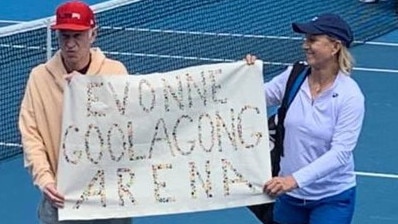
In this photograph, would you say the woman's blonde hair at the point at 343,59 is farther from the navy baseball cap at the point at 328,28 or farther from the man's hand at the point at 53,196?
the man's hand at the point at 53,196

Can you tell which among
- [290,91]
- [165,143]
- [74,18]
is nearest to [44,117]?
[74,18]

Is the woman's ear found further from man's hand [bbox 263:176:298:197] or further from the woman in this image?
man's hand [bbox 263:176:298:197]

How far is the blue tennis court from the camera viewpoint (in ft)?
34.0

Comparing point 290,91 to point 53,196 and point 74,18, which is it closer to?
point 74,18

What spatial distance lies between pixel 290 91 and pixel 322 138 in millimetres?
348

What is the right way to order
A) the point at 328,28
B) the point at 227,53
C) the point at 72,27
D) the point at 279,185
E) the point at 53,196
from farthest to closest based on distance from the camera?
the point at 227,53
the point at 328,28
the point at 279,185
the point at 53,196
the point at 72,27

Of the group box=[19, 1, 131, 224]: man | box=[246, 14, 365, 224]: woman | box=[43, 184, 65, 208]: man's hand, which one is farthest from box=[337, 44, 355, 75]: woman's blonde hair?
box=[43, 184, 65, 208]: man's hand

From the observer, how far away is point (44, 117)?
6.30 metres

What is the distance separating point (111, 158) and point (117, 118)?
0.68ft

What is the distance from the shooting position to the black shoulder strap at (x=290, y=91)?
22.1 ft

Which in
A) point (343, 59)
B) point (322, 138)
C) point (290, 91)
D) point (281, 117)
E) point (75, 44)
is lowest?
point (322, 138)

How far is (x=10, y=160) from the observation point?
11.5 meters

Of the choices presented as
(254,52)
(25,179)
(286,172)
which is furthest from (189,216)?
(254,52)

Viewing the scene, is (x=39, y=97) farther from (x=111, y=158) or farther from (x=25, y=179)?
(x=25, y=179)
